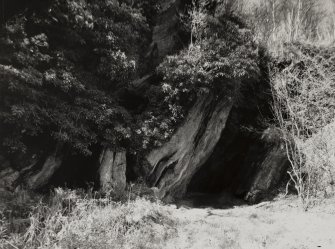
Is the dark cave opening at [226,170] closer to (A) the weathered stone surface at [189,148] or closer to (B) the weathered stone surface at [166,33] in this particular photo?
(A) the weathered stone surface at [189,148]

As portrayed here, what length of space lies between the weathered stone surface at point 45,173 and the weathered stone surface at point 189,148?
3249 mm

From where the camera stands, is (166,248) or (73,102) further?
(73,102)

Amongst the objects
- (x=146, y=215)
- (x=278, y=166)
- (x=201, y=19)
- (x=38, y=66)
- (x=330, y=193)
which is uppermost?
(x=201, y=19)

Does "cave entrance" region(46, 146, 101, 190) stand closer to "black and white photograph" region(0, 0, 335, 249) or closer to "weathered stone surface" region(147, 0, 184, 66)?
"black and white photograph" region(0, 0, 335, 249)

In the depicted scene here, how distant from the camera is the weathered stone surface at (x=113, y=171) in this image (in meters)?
10.9

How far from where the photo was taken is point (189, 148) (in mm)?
13406

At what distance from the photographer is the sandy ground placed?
27.4ft

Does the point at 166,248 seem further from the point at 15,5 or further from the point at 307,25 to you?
the point at 307,25

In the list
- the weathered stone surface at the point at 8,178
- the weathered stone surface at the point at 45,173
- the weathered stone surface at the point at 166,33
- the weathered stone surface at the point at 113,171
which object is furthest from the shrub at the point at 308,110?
the weathered stone surface at the point at 8,178

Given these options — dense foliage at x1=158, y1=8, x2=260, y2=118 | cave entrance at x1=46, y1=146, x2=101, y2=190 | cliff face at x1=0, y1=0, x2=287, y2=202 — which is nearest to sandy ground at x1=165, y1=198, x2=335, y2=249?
cliff face at x1=0, y1=0, x2=287, y2=202

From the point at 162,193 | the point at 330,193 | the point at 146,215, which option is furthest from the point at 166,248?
the point at 330,193

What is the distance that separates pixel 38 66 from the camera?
934cm

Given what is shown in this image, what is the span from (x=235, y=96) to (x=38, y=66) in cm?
736

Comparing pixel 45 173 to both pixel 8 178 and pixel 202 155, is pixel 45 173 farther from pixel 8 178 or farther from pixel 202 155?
pixel 202 155
